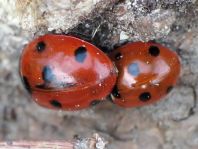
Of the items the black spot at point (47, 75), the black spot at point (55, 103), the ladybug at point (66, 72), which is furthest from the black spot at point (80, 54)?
the black spot at point (55, 103)

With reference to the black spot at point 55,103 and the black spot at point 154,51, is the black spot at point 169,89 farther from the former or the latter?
the black spot at point 55,103

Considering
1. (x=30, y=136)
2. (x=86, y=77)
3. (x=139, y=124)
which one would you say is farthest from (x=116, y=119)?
(x=30, y=136)

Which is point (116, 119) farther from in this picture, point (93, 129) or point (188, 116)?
point (188, 116)

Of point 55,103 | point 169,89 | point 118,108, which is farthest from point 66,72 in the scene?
point 169,89

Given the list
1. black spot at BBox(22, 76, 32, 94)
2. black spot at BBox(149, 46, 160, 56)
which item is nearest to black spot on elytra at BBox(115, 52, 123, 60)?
black spot at BBox(149, 46, 160, 56)

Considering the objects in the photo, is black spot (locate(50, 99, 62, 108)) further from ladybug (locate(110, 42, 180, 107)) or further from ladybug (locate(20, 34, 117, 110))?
ladybug (locate(110, 42, 180, 107))
